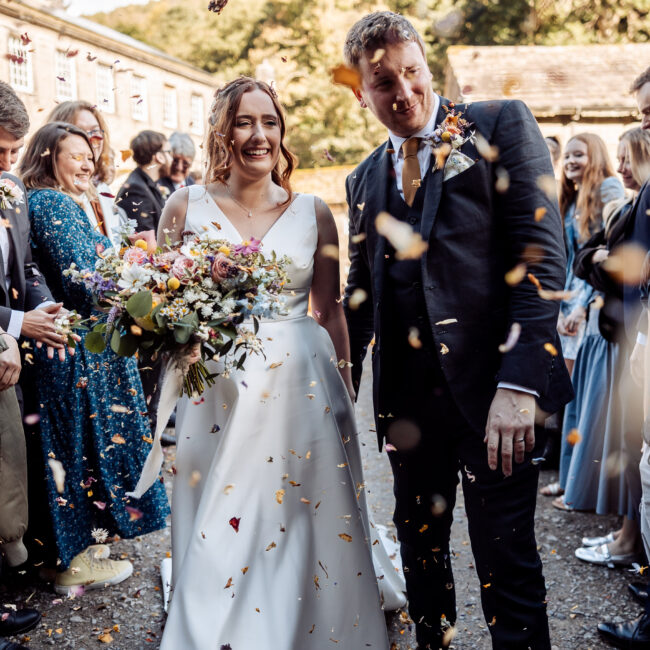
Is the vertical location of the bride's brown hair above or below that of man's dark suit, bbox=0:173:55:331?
above

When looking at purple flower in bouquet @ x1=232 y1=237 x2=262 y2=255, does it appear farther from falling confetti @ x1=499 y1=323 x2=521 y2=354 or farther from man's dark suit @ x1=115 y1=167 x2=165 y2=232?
man's dark suit @ x1=115 y1=167 x2=165 y2=232

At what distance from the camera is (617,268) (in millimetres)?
3805

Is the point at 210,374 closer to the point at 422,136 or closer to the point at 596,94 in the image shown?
the point at 422,136

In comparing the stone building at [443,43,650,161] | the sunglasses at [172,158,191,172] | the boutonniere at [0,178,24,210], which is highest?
the stone building at [443,43,650,161]

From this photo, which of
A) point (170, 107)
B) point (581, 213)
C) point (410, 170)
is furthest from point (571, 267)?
point (170, 107)

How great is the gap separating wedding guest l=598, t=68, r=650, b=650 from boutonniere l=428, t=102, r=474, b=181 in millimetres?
1127

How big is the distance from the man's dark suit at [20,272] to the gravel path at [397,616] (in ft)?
5.51

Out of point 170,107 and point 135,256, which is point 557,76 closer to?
point 170,107

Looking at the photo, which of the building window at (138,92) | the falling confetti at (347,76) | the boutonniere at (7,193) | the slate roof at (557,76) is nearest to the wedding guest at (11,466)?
the boutonniere at (7,193)

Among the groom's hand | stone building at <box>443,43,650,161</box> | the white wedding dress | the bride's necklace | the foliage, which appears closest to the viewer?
the groom's hand

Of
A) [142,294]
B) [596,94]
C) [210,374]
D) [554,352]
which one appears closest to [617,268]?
[554,352]

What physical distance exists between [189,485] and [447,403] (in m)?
1.25

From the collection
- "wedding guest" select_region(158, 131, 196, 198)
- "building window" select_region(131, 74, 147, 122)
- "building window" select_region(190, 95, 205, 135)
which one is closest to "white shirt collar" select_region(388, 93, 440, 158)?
"wedding guest" select_region(158, 131, 196, 198)

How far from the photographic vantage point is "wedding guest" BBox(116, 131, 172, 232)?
243 inches
